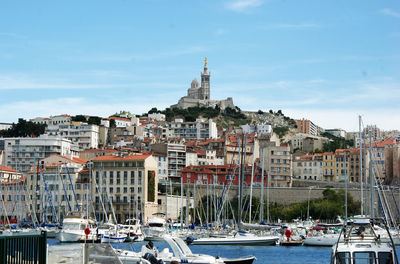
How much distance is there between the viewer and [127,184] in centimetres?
9394

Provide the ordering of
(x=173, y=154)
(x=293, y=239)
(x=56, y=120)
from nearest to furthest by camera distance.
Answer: (x=293, y=239)
(x=173, y=154)
(x=56, y=120)

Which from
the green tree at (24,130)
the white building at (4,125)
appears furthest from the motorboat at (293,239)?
the white building at (4,125)

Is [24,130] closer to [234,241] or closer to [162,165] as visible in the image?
[162,165]

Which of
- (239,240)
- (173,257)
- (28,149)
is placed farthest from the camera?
(28,149)

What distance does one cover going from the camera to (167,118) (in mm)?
193625

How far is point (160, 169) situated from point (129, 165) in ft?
67.8

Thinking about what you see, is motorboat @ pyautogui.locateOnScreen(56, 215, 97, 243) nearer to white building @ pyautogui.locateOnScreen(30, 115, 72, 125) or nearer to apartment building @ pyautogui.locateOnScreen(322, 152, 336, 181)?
apartment building @ pyautogui.locateOnScreen(322, 152, 336, 181)

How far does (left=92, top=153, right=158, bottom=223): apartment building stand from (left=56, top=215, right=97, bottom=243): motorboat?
3134 centimetres

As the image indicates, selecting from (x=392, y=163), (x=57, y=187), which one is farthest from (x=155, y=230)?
(x=392, y=163)

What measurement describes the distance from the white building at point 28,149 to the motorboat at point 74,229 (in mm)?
68201

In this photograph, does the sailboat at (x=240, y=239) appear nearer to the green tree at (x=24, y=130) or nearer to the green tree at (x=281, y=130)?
the green tree at (x=24, y=130)

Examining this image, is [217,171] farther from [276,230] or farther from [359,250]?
[359,250]

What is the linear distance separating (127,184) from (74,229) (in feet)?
113

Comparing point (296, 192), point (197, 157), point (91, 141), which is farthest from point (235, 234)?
point (91, 141)
